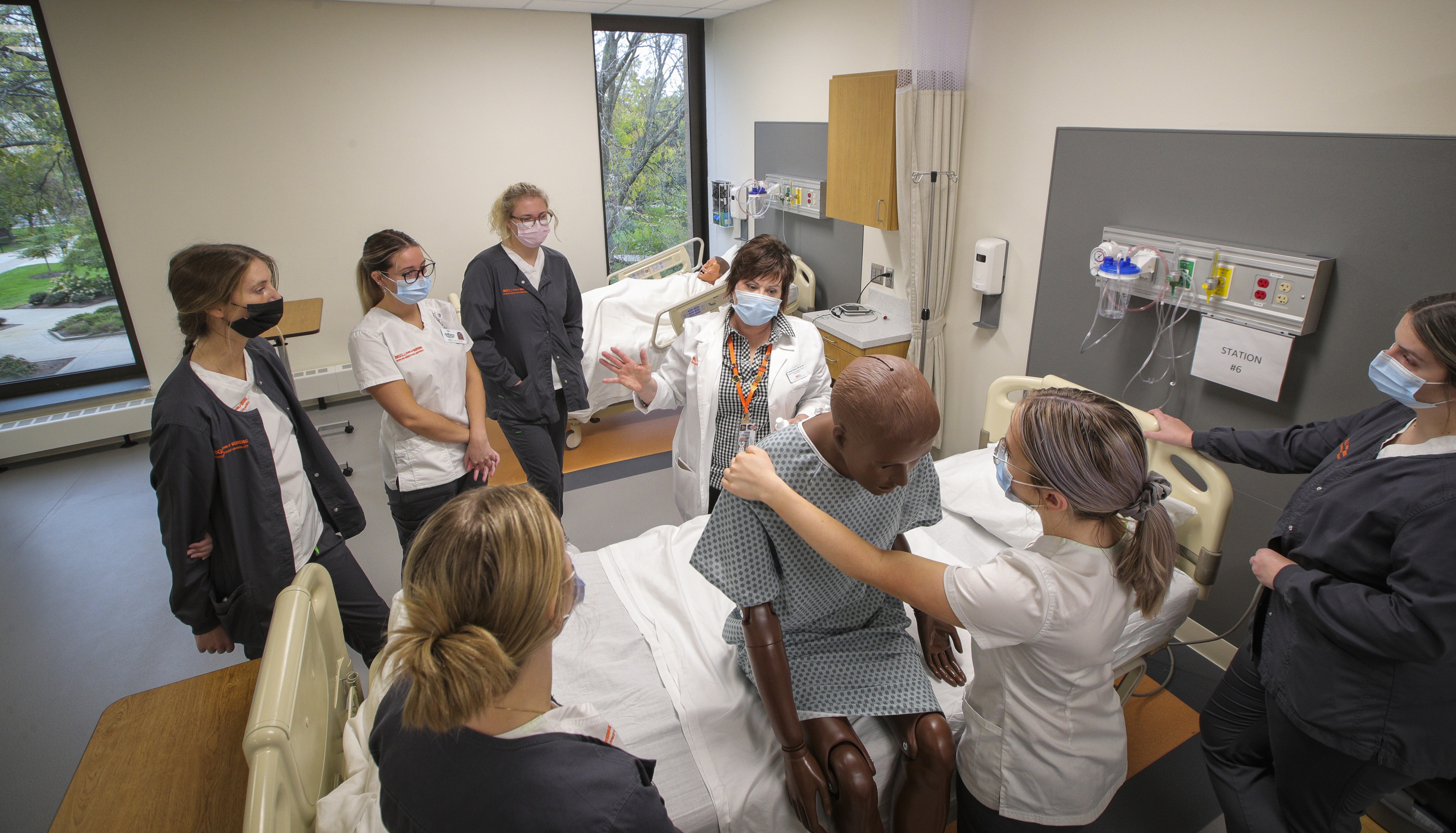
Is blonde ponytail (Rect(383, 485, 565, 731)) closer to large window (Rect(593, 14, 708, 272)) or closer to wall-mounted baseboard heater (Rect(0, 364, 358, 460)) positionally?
wall-mounted baseboard heater (Rect(0, 364, 358, 460))

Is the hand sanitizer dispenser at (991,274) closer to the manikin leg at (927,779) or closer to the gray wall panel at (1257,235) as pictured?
the gray wall panel at (1257,235)

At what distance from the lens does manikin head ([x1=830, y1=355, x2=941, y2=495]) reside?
1188 mm

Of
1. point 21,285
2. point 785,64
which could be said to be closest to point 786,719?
point 785,64

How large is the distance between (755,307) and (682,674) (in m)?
1.07

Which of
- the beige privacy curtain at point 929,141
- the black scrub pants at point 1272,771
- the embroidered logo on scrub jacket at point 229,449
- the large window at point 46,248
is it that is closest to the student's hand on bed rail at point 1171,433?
the black scrub pants at point 1272,771

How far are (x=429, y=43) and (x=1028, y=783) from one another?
213 inches

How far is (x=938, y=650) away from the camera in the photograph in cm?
172

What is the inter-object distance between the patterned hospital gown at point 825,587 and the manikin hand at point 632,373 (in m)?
0.77

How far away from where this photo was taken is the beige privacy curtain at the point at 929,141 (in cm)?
318

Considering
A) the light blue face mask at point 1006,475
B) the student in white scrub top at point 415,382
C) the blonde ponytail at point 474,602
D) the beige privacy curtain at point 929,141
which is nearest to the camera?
the blonde ponytail at point 474,602

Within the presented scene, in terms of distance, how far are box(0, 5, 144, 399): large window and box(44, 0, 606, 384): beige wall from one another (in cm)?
18

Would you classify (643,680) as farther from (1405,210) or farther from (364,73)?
(364,73)

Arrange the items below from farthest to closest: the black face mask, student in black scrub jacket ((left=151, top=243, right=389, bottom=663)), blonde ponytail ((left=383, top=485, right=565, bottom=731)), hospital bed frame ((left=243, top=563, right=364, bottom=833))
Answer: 1. the black face mask
2. student in black scrub jacket ((left=151, top=243, right=389, bottom=663))
3. hospital bed frame ((left=243, top=563, right=364, bottom=833))
4. blonde ponytail ((left=383, top=485, right=565, bottom=731))

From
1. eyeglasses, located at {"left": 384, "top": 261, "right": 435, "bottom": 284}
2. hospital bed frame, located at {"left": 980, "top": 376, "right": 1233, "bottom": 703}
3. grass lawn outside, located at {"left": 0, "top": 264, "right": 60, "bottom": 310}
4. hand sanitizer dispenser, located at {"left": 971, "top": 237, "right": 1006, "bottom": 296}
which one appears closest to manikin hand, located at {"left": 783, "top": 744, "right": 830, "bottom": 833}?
hospital bed frame, located at {"left": 980, "top": 376, "right": 1233, "bottom": 703}
